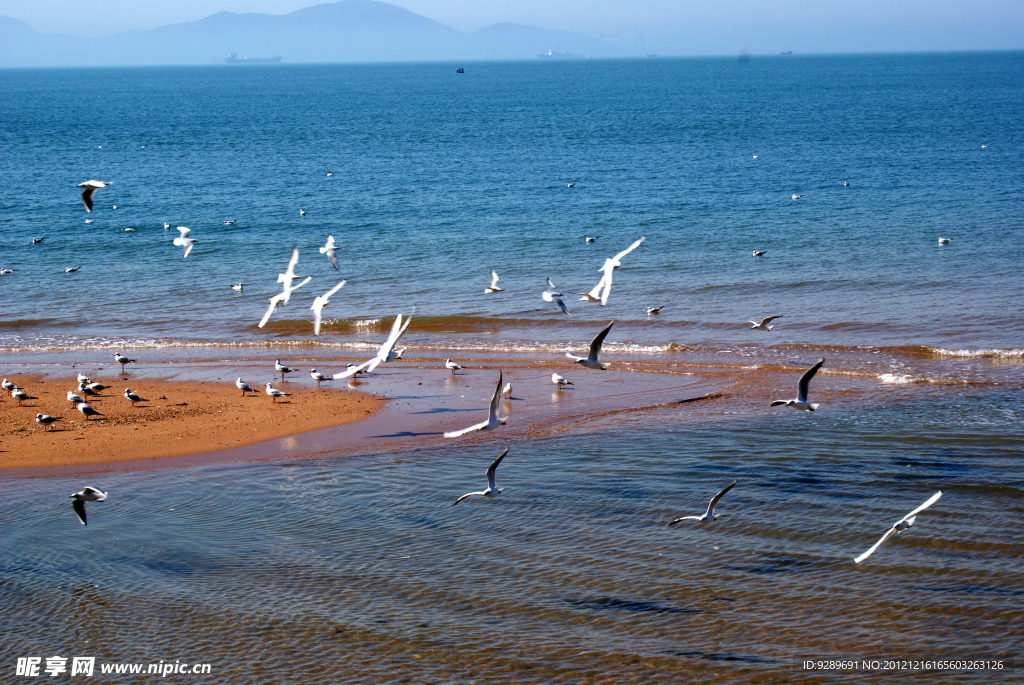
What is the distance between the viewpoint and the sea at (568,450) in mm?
10445

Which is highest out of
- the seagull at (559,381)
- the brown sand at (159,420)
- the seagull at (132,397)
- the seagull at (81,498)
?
the seagull at (81,498)

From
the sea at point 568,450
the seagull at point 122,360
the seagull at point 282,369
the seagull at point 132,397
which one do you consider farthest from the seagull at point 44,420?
the seagull at point 282,369

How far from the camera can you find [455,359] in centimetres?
2491

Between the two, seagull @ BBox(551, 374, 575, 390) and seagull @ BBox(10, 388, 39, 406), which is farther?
seagull @ BBox(551, 374, 575, 390)

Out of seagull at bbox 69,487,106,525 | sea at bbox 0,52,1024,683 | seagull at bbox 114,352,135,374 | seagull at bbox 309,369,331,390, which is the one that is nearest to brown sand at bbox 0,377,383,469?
seagull at bbox 309,369,331,390

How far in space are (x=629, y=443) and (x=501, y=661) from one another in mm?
7361

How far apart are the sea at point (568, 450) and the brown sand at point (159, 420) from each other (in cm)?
149

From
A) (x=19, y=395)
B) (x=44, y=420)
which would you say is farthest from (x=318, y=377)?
(x=19, y=395)

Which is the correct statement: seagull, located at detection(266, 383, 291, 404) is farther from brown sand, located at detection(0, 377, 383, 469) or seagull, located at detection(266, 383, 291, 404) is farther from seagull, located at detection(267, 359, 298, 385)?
seagull, located at detection(267, 359, 298, 385)

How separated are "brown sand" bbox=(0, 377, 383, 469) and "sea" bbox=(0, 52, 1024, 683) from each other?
4.88 ft

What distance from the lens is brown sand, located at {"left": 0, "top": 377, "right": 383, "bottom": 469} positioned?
17344mm

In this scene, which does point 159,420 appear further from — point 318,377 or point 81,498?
point 81,498

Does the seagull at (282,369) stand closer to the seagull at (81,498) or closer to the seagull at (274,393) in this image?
the seagull at (274,393)

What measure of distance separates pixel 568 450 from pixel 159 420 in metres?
8.57
